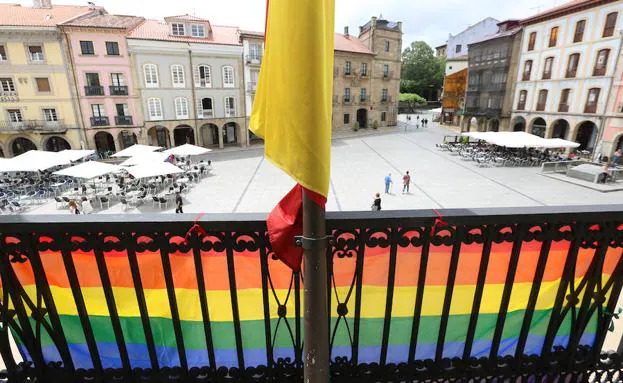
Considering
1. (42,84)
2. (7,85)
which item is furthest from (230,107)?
(7,85)

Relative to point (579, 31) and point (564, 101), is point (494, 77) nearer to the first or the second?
point (564, 101)

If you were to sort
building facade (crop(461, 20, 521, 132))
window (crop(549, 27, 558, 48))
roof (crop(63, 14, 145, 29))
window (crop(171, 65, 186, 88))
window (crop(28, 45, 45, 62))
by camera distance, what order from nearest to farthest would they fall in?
window (crop(28, 45, 45, 62)) → roof (crop(63, 14, 145, 29)) → window (crop(171, 65, 186, 88)) → window (crop(549, 27, 558, 48)) → building facade (crop(461, 20, 521, 132))

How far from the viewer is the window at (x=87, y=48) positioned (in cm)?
2711

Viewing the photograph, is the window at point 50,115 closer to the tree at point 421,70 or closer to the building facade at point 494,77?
the building facade at point 494,77

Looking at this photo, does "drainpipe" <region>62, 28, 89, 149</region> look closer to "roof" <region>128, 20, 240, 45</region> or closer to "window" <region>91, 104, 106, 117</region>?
"window" <region>91, 104, 106, 117</region>

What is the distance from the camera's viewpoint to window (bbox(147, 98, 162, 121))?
29828 mm

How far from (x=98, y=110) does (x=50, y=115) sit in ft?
11.8

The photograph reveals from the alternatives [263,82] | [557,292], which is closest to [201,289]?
[263,82]

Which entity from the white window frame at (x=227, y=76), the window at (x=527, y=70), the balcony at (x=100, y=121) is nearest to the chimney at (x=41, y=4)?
the balcony at (x=100, y=121)

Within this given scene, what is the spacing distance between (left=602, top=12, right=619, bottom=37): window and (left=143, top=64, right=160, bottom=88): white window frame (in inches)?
1470

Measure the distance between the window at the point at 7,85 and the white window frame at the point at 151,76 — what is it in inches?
383

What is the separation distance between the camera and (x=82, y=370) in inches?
102

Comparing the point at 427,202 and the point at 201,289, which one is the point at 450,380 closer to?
the point at 201,289

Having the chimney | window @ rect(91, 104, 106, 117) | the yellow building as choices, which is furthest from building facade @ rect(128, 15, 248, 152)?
the chimney
